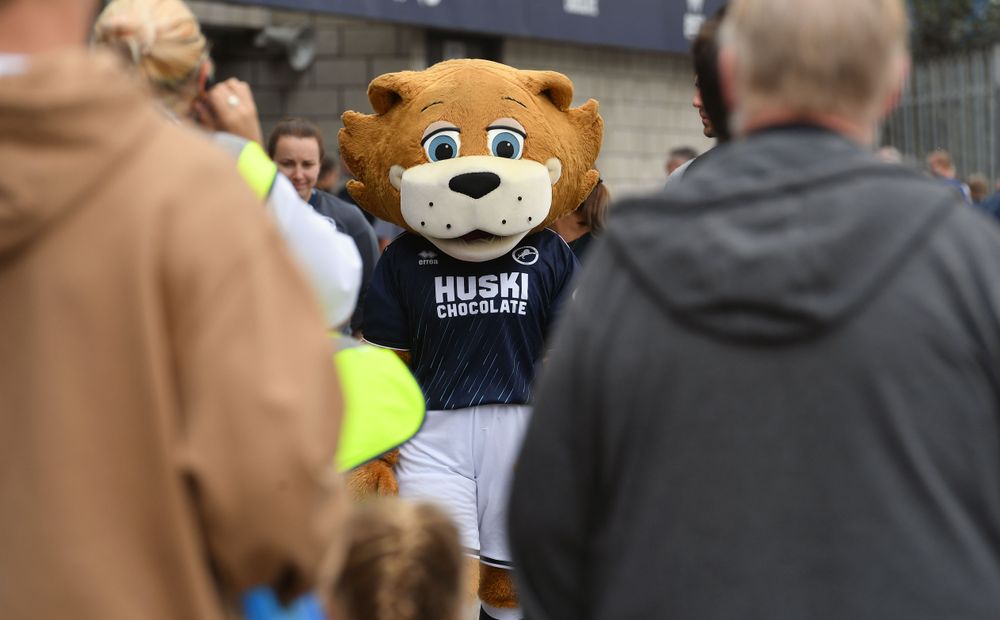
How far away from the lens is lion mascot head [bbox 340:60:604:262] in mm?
4688

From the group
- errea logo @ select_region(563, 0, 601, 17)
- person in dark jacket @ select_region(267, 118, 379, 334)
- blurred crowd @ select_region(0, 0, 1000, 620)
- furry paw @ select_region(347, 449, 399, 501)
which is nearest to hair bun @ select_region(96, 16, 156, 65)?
blurred crowd @ select_region(0, 0, 1000, 620)

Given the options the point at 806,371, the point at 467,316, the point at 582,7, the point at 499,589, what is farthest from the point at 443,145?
the point at 582,7

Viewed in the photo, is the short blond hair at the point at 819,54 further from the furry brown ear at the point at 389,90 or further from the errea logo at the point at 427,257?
the furry brown ear at the point at 389,90

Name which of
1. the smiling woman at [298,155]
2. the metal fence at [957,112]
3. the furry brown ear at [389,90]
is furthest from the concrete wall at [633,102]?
the furry brown ear at [389,90]

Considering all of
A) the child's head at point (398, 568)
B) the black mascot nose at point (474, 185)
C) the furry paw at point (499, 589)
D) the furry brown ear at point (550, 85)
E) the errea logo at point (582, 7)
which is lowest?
the furry paw at point (499, 589)

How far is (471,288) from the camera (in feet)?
15.4

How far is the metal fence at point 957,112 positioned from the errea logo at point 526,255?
47.8 feet

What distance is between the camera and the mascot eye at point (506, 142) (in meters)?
4.82

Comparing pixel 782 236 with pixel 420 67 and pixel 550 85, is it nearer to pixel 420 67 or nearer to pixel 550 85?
pixel 550 85

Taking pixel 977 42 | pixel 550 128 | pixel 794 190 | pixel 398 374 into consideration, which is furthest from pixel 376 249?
pixel 977 42

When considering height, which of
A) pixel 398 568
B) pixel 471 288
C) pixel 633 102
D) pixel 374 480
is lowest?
pixel 374 480

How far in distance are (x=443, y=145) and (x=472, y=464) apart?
1057 mm

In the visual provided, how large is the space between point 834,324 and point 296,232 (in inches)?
36.8

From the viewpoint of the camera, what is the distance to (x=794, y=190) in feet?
6.37
